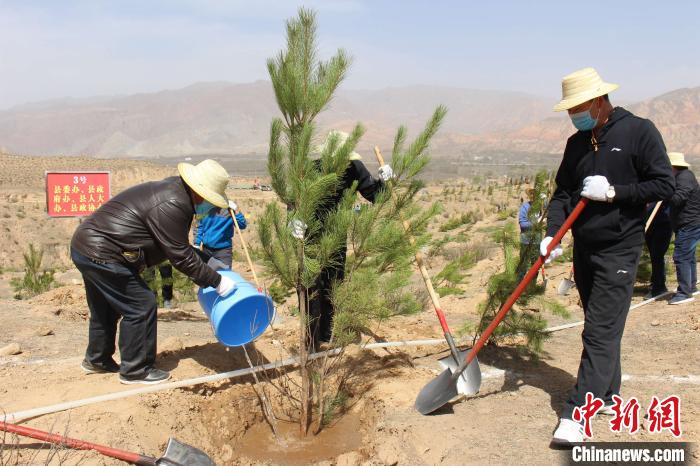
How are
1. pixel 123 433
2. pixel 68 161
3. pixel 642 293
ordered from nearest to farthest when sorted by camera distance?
pixel 123 433
pixel 642 293
pixel 68 161

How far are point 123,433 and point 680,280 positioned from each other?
5.25 metres

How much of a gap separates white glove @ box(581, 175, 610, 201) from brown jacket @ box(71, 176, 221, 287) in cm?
217

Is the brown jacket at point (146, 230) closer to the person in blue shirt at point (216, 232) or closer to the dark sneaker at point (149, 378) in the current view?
the dark sneaker at point (149, 378)

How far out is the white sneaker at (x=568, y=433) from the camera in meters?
2.91

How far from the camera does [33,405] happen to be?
3410mm

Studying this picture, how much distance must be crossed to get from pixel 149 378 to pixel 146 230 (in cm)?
99

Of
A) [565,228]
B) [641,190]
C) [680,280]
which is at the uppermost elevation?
[641,190]

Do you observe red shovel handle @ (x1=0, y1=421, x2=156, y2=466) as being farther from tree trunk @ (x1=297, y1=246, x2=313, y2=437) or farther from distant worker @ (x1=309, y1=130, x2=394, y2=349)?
distant worker @ (x1=309, y1=130, x2=394, y2=349)

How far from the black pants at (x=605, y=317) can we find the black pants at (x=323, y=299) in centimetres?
153

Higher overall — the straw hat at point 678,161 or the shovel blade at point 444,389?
the straw hat at point 678,161

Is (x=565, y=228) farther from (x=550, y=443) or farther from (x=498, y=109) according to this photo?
(x=498, y=109)

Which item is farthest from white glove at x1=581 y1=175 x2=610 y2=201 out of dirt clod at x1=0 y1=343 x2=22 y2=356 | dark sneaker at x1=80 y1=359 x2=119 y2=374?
dirt clod at x1=0 y1=343 x2=22 y2=356

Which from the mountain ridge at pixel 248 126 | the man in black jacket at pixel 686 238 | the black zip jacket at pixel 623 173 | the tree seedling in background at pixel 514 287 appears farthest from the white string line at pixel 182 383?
the mountain ridge at pixel 248 126

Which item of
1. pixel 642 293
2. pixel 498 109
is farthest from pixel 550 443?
pixel 498 109
